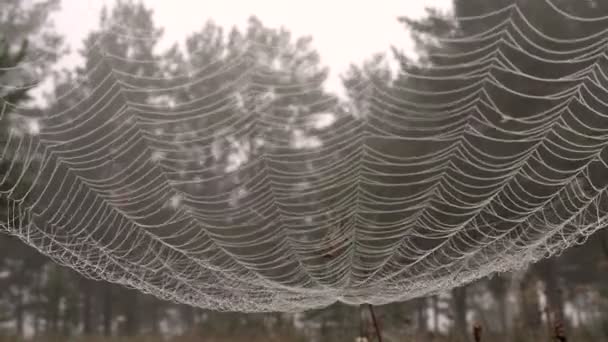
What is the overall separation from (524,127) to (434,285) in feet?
11.6

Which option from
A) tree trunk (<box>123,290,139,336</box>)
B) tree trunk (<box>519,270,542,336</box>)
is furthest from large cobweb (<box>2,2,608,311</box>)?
tree trunk (<box>123,290,139,336</box>)

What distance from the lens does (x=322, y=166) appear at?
7219mm

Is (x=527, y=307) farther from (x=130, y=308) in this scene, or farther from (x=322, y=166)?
(x=322, y=166)

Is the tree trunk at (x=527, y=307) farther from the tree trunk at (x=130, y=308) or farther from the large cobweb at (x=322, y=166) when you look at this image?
the tree trunk at (x=130, y=308)

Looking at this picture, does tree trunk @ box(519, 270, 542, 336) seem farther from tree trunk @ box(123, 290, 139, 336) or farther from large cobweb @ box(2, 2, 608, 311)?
tree trunk @ box(123, 290, 139, 336)

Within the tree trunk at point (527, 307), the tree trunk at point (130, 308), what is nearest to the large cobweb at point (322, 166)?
the tree trunk at point (527, 307)

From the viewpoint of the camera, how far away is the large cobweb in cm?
533

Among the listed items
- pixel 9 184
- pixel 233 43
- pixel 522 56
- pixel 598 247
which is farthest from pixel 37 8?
pixel 598 247

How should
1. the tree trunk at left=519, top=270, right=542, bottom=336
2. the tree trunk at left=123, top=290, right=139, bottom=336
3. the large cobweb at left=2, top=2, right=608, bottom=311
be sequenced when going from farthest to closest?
the tree trunk at left=123, top=290, right=139, bottom=336, the tree trunk at left=519, top=270, right=542, bottom=336, the large cobweb at left=2, top=2, right=608, bottom=311

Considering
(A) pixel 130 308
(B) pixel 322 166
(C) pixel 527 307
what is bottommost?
(C) pixel 527 307

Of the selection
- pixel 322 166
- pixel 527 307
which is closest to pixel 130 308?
pixel 527 307

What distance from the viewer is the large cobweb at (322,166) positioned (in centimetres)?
533

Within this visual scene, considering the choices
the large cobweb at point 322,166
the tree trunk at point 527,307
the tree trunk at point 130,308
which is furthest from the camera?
the tree trunk at point 130,308

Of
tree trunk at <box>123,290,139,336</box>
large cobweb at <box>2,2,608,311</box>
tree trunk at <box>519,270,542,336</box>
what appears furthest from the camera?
tree trunk at <box>123,290,139,336</box>
